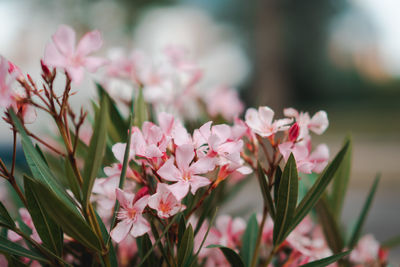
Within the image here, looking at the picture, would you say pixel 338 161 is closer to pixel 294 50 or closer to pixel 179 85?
pixel 179 85

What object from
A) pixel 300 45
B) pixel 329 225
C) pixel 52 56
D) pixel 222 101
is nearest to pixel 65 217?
pixel 52 56

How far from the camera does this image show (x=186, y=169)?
0.41 meters

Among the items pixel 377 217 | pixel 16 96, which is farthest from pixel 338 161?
pixel 377 217

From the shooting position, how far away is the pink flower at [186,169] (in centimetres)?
40

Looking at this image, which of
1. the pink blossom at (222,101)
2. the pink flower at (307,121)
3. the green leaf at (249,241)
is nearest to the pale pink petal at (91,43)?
the pink flower at (307,121)

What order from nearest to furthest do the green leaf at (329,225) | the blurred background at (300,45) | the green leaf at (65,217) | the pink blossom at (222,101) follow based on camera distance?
the green leaf at (65,217), the green leaf at (329,225), the pink blossom at (222,101), the blurred background at (300,45)

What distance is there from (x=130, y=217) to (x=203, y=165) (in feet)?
0.28

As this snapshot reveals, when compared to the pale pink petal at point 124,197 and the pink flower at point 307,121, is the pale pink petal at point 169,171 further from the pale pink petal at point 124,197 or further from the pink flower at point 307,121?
the pink flower at point 307,121

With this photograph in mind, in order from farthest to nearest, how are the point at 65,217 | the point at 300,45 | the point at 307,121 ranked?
1. the point at 300,45
2. the point at 307,121
3. the point at 65,217

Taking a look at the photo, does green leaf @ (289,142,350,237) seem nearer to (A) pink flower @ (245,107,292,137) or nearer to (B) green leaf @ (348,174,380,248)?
(A) pink flower @ (245,107,292,137)

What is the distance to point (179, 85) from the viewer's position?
87 cm

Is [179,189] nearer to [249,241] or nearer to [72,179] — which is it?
[72,179]

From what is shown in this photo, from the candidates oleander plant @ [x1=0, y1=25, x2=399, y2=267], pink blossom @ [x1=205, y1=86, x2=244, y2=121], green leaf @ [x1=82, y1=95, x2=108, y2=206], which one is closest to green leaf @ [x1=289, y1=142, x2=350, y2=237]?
oleander plant @ [x1=0, y1=25, x2=399, y2=267]

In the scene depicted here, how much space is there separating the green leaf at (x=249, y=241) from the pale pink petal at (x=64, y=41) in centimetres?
33
